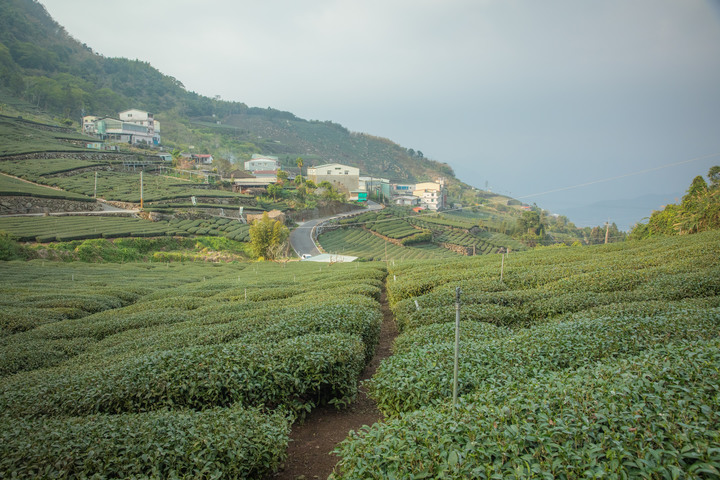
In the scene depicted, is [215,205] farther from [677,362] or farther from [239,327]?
[677,362]

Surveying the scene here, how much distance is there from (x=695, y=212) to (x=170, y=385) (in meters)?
32.7

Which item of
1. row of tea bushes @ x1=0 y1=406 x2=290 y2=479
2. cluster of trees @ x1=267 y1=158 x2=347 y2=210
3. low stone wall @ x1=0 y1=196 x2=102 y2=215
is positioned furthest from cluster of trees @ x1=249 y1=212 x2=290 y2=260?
row of tea bushes @ x1=0 y1=406 x2=290 y2=479

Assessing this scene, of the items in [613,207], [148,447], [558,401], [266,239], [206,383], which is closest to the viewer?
[558,401]

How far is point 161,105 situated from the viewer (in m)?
149

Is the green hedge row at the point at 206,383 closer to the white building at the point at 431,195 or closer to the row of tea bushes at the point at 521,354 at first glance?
the row of tea bushes at the point at 521,354

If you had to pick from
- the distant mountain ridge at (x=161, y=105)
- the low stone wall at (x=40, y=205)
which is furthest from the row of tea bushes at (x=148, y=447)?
the distant mountain ridge at (x=161, y=105)

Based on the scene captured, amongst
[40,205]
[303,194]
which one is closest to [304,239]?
[303,194]

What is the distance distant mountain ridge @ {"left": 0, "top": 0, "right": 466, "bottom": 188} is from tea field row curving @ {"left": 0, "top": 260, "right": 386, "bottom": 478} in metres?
102

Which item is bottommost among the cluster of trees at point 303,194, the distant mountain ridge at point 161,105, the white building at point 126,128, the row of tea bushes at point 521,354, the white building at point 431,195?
the row of tea bushes at point 521,354

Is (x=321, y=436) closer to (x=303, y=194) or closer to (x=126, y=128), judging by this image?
(x=303, y=194)

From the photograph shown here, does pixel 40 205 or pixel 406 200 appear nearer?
pixel 40 205

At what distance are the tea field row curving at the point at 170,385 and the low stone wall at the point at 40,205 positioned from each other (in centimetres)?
3718

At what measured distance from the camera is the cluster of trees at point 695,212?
24.3 m

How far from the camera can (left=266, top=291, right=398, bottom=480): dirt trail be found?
552 cm
